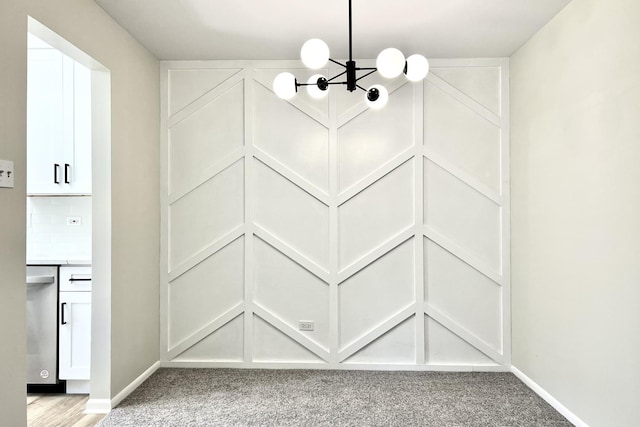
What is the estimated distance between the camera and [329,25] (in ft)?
9.55

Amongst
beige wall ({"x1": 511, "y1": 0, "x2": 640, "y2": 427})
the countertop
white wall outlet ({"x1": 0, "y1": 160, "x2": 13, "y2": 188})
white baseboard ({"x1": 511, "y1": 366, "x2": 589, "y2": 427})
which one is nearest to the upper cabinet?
the countertop

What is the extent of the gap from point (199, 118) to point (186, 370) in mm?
2059

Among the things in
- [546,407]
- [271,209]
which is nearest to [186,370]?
[271,209]

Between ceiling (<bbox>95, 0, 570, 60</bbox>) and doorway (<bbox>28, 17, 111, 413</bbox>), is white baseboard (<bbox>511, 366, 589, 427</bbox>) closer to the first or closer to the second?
ceiling (<bbox>95, 0, 570, 60</bbox>)

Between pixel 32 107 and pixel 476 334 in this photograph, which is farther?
pixel 476 334

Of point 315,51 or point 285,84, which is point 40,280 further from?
point 315,51

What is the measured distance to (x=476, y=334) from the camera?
346cm

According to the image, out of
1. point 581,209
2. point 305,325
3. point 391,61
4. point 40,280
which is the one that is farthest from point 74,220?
point 581,209

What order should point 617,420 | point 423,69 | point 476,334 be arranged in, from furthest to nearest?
point 476,334
point 423,69
point 617,420

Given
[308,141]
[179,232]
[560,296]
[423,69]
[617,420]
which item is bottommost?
[617,420]

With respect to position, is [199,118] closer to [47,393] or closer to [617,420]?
[47,393]

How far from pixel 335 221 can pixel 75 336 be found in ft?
6.79

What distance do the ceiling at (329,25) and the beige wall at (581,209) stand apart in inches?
11.1

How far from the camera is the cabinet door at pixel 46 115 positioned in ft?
10.1
